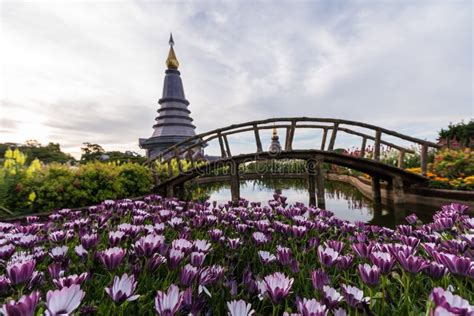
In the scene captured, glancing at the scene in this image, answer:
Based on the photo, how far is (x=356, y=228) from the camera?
1.92 metres

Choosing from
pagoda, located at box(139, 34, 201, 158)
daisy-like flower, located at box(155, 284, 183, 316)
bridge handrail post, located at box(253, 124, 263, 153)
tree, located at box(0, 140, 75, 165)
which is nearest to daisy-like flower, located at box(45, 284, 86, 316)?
daisy-like flower, located at box(155, 284, 183, 316)

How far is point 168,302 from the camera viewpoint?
2.39ft

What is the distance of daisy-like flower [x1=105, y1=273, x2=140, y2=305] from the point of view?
769mm

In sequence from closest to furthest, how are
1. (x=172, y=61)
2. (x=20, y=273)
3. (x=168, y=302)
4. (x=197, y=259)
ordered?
(x=168, y=302)
(x=20, y=273)
(x=197, y=259)
(x=172, y=61)

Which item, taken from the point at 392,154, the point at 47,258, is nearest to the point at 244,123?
the point at 47,258

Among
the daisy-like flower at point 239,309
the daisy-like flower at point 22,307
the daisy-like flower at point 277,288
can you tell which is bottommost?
the daisy-like flower at point 239,309

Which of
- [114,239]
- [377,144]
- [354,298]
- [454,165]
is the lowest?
[354,298]

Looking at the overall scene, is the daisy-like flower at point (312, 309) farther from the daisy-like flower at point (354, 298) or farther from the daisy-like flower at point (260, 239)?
the daisy-like flower at point (260, 239)

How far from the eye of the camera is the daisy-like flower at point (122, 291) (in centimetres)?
77

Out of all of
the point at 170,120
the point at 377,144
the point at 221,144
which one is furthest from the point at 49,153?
the point at 377,144

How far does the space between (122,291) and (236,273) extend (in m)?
0.81

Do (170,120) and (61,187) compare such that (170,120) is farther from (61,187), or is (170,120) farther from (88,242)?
(88,242)

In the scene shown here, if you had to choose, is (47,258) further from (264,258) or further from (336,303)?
(336,303)

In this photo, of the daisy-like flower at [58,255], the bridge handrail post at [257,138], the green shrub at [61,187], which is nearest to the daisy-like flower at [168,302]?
the daisy-like flower at [58,255]
